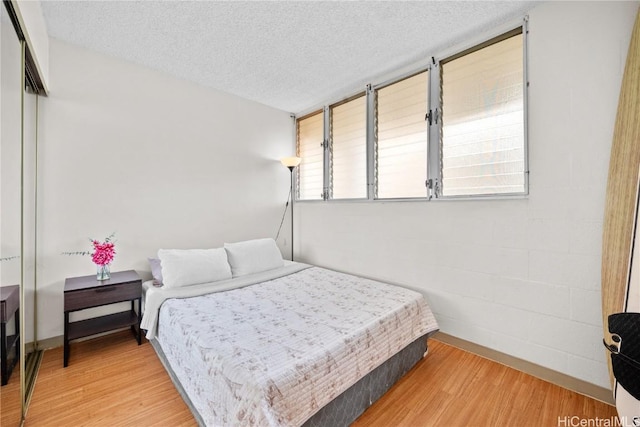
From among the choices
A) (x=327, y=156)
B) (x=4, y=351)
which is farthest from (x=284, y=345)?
(x=327, y=156)

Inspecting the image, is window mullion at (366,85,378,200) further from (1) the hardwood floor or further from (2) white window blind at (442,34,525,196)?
(1) the hardwood floor

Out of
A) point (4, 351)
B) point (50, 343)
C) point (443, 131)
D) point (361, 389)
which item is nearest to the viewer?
point (4, 351)

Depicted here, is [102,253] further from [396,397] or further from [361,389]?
[396,397]

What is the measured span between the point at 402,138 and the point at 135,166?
2.86m

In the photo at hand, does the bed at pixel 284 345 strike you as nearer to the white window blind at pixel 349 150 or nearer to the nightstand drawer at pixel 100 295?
the nightstand drawer at pixel 100 295

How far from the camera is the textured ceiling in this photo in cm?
205

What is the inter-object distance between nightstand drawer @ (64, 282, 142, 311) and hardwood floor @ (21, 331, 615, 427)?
487mm

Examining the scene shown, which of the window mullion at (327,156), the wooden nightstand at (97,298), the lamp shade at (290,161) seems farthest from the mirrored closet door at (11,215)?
the window mullion at (327,156)

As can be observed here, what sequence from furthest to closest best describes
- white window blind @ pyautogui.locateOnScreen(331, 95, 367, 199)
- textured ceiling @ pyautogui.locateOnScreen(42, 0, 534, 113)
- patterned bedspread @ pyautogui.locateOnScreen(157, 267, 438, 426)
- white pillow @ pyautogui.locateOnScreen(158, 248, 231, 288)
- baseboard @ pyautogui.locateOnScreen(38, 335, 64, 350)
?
white window blind @ pyautogui.locateOnScreen(331, 95, 367, 199), white pillow @ pyautogui.locateOnScreen(158, 248, 231, 288), baseboard @ pyautogui.locateOnScreen(38, 335, 64, 350), textured ceiling @ pyautogui.locateOnScreen(42, 0, 534, 113), patterned bedspread @ pyautogui.locateOnScreen(157, 267, 438, 426)

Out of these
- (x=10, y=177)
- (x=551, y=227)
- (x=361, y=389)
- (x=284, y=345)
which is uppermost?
(x=10, y=177)

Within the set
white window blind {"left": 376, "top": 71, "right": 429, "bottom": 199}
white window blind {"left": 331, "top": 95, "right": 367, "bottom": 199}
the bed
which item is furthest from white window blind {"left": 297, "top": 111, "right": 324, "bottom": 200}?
the bed

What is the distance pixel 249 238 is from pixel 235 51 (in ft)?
7.49

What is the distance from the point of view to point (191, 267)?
2.63 meters

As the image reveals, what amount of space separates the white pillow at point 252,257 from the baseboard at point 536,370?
1952mm
